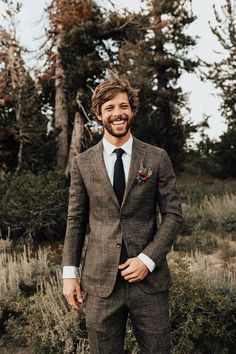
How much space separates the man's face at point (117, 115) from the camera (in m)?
2.25

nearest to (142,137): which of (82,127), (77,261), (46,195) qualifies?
(82,127)

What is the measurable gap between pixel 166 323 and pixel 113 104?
1266 millimetres

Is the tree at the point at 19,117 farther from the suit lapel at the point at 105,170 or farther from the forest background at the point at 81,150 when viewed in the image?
the suit lapel at the point at 105,170

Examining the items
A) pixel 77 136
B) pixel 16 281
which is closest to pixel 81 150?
pixel 77 136

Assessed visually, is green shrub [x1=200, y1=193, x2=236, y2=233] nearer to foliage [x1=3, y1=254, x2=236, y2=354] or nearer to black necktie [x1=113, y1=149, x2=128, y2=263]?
foliage [x1=3, y1=254, x2=236, y2=354]

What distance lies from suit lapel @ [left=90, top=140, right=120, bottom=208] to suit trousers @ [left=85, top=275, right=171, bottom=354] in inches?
18.5

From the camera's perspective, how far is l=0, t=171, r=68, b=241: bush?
857 centimetres

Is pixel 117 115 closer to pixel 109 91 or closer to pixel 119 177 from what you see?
pixel 109 91

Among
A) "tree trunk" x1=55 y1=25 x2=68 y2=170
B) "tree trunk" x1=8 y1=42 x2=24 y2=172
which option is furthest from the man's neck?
"tree trunk" x1=55 y1=25 x2=68 y2=170

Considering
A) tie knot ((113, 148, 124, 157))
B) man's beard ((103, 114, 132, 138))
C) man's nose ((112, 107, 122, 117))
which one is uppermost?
man's nose ((112, 107, 122, 117))

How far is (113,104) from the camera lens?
2270 mm

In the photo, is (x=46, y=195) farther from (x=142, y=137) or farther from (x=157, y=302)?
(x=142, y=137)

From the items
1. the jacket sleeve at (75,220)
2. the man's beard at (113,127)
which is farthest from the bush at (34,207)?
the man's beard at (113,127)

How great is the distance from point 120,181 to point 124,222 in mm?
232
